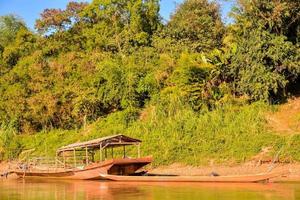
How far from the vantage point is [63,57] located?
3909cm

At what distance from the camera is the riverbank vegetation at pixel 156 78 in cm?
2925

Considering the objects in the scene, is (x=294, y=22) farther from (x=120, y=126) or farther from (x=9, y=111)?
(x=9, y=111)

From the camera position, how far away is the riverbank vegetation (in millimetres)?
29250

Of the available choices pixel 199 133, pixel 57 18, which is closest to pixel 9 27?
pixel 57 18

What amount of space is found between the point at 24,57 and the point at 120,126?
1256 centimetres

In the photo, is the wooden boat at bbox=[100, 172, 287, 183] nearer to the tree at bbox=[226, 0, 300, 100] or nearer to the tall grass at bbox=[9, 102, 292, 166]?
the tall grass at bbox=[9, 102, 292, 166]

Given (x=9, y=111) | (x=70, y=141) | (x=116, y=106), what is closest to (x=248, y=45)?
(x=116, y=106)

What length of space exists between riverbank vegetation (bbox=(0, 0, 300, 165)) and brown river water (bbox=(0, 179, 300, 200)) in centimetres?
666

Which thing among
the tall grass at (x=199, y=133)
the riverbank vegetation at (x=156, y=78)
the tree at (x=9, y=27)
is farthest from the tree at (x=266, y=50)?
the tree at (x=9, y=27)

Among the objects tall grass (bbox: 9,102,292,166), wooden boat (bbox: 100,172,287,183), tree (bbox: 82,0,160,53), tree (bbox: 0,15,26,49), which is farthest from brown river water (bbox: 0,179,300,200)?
tree (bbox: 0,15,26,49)

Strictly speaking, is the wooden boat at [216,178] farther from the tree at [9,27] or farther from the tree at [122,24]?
the tree at [9,27]

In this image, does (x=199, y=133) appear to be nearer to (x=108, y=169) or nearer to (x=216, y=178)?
(x=108, y=169)

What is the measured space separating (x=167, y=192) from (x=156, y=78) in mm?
16526

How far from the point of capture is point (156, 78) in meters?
34.6
